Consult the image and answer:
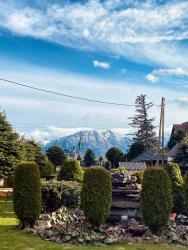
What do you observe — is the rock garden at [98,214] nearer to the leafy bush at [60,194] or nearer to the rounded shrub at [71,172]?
the leafy bush at [60,194]

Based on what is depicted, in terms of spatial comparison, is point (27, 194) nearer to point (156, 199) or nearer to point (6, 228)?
point (6, 228)

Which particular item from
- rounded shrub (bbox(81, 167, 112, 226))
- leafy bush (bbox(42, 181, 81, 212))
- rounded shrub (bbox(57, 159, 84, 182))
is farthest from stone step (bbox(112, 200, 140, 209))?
rounded shrub (bbox(57, 159, 84, 182))

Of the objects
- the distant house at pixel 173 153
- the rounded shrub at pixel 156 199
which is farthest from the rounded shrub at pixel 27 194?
the distant house at pixel 173 153

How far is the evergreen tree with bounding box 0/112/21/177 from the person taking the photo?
30.3 meters

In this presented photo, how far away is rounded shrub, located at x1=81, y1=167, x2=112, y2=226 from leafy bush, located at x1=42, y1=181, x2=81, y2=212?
3.18m

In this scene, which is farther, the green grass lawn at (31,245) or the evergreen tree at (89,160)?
the evergreen tree at (89,160)

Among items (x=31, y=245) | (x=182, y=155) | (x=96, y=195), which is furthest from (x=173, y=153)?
(x=31, y=245)

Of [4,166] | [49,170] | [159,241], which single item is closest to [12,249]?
[159,241]

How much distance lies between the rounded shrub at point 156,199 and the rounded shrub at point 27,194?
3840 mm

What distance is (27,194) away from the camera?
15055 millimetres

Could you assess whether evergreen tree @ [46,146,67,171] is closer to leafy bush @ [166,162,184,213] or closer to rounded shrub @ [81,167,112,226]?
leafy bush @ [166,162,184,213]

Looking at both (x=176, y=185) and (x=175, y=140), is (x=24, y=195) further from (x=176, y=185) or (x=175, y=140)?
(x=175, y=140)

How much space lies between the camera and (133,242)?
1353 centimetres

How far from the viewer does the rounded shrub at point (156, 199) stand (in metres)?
14.6
